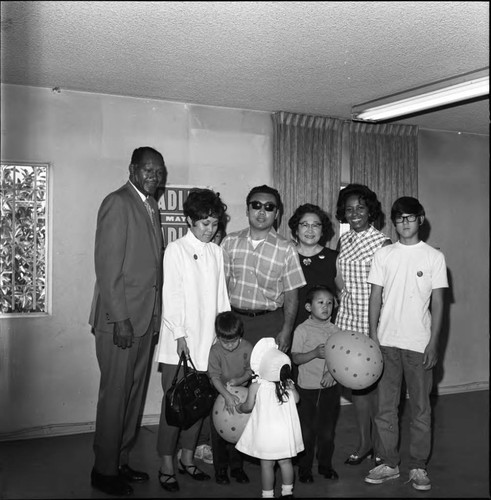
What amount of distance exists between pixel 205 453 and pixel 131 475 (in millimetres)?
702

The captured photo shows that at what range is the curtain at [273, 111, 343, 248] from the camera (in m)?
6.37

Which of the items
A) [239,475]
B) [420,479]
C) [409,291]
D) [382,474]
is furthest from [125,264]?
[420,479]

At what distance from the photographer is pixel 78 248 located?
18.3 ft

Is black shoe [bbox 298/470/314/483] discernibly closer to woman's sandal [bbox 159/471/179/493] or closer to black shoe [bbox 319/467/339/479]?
black shoe [bbox 319/467/339/479]

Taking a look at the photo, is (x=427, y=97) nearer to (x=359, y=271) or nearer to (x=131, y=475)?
(x=359, y=271)

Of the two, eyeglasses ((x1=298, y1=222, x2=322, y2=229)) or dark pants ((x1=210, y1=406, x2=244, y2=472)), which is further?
eyeglasses ((x1=298, y1=222, x2=322, y2=229))

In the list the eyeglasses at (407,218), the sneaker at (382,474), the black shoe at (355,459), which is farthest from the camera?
the black shoe at (355,459)

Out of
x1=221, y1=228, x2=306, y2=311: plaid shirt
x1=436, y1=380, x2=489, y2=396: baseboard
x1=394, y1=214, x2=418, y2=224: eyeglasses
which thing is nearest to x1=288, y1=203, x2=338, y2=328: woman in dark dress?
x1=221, y1=228, x2=306, y2=311: plaid shirt

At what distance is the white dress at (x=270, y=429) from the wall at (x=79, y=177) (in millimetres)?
2231

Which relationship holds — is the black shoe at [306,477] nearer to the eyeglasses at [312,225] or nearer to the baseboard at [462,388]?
the eyeglasses at [312,225]

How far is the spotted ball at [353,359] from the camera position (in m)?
4.00

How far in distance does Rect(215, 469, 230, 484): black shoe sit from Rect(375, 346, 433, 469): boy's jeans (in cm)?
100

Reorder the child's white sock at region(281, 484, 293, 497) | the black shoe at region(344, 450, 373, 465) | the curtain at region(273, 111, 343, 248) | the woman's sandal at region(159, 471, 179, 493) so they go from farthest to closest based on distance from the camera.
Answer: the curtain at region(273, 111, 343, 248), the black shoe at region(344, 450, 373, 465), the woman's sandal at region(159, 471, 179, 493), the child's white sock at region(281, 484, 293, 497)

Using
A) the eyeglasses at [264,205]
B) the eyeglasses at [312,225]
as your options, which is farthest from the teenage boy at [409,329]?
the eyeglasses at [264,205]
